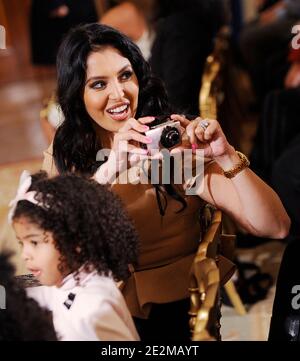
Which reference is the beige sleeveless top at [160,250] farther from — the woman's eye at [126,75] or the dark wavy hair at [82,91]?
the woman's eye at [126,75]

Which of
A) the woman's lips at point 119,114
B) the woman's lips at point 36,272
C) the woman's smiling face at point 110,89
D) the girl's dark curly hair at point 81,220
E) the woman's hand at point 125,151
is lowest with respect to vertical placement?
the woman's lips at point 36,272

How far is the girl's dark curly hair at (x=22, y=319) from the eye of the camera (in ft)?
2.79

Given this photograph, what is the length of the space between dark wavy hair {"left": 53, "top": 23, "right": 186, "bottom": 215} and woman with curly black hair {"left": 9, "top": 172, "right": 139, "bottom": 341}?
9cm

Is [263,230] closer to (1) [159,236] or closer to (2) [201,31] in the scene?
(1) [159,236]

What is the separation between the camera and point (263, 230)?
1.02m

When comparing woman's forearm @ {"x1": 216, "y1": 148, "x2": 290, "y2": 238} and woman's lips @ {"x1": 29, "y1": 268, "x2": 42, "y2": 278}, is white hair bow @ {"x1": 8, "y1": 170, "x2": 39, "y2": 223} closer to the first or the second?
woman's lips @ {"x1": 29, "y1": 268, "x2": 42, "y2": 278}

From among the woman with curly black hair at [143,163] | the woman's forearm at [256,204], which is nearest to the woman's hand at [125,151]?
the woman with curly black hair at [143,163]

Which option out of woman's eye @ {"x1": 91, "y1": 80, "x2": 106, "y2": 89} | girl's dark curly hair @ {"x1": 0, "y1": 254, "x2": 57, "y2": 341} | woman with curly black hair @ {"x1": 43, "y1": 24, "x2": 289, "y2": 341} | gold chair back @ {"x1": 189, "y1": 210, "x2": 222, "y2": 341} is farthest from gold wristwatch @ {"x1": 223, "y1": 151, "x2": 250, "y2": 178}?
girl's dark curly hair @ {"x1": 0, "y1": 254, "x2": 57, "y2": 341}

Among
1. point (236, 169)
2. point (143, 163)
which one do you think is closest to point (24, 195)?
point (143, 163)

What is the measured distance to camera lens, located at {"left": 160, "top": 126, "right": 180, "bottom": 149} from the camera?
929mm

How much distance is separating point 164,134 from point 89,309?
0.26m

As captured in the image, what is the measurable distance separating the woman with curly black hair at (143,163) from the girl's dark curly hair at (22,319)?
160mm
